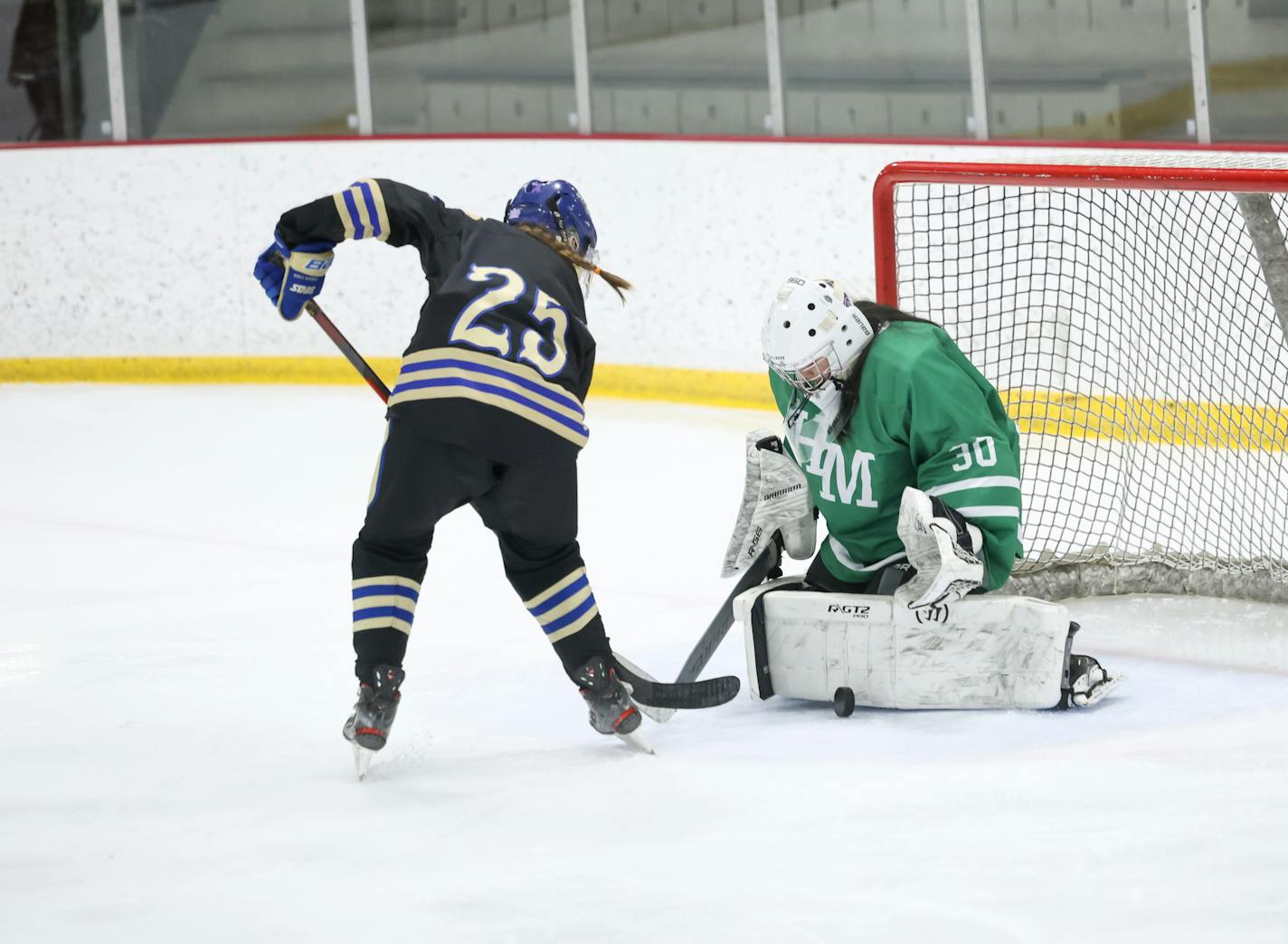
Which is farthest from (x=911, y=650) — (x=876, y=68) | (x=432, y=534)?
(x=876, y=68)

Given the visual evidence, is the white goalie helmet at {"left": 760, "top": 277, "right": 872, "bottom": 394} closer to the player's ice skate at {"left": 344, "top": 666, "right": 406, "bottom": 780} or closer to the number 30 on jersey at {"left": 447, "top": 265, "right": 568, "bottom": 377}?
the number 30 on jersey at {"left": 447, "top": 265, "right": 568, "bottom": 377}

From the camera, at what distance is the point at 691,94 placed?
247 inches

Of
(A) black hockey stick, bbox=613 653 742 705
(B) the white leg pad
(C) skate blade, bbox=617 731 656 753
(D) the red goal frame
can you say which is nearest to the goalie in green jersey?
(B) the white leg pad

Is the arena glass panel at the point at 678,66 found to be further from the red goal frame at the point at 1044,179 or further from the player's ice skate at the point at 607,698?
the player's ice skate at the point at 607,698

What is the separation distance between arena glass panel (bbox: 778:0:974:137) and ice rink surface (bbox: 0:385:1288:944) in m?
2.19

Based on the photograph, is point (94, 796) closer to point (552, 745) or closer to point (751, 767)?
point (552, 745)

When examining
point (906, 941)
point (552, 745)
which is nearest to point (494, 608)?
point (552, 745)

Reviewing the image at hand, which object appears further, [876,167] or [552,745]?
[876,167]

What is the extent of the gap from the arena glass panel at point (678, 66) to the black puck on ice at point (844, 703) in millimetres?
3593

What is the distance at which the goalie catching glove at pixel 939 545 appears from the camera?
2.63 meters

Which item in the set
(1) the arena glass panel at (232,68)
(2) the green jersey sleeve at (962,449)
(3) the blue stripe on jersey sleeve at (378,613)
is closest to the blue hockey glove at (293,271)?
(3) the blue stripe on jersey sleeve at (378,613)

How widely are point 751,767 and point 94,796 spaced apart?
1004 millimetres

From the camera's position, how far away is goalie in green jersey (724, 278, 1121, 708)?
2.70m

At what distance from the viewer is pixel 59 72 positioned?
7.01 m
